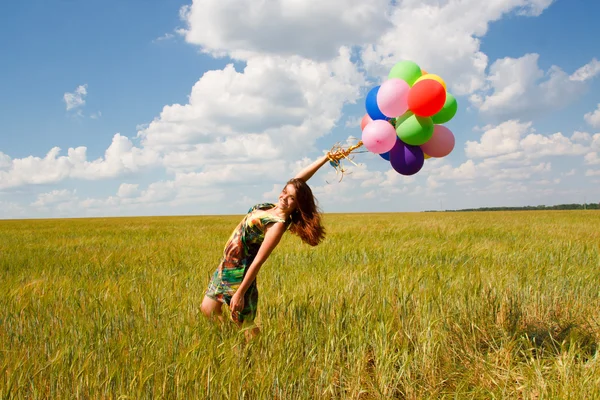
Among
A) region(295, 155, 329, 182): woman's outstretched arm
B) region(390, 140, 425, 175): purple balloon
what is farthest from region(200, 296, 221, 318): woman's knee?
region(390, 140, 425, 175): purple balloon

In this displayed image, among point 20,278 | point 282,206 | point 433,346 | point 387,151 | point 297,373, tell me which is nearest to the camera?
point 297,373

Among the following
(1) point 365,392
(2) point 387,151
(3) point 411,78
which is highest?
(3) point 411,78

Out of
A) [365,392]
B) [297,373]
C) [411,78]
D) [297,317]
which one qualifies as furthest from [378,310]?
[411,78]

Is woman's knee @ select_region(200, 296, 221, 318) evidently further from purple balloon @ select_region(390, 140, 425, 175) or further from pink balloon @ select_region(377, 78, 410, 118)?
pink balloon @ select_region(377, 78, 410, 118)

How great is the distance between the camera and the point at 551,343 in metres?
3.22

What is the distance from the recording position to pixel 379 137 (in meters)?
3.27

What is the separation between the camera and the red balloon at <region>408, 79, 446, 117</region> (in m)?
3.19

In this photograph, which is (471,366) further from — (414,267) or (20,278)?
(20,278)

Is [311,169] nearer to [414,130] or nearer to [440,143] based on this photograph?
[414,130]

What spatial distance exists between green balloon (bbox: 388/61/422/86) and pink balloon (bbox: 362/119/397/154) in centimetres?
46

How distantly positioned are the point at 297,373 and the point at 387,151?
191 cm

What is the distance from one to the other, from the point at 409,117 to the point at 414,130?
0.48 ft

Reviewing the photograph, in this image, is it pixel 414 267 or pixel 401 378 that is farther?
pixel 414 267

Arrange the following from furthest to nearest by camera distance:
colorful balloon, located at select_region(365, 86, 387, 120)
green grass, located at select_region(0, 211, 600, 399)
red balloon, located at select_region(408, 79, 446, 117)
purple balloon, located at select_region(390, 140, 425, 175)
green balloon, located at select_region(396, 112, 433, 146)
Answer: colorful balloon, located at select_region(365, 86, 387, 120), purple balloon, located at select_region(390, 140, 425, 175), green balloon, located at select_region(396, 112, 433, 146), red balloon, located at select_region(408, 79, 446, 117), green grass, located at select_region(0, 211, 600, 399)
